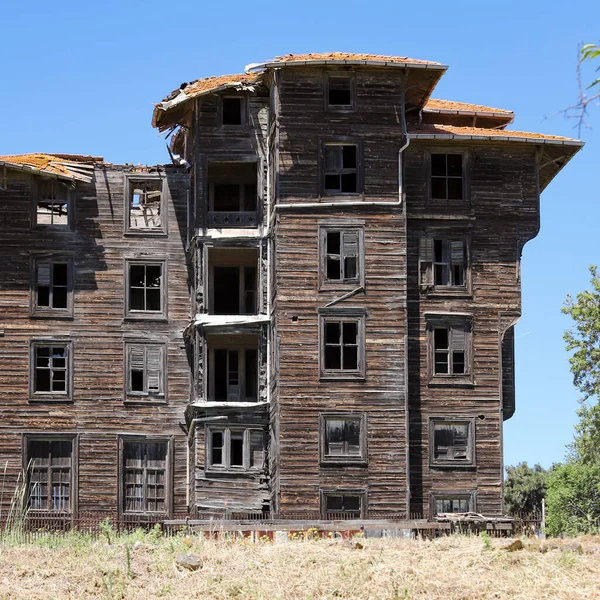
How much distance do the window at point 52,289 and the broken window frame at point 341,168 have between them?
11.5 metres

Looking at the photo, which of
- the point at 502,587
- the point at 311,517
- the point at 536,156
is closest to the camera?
the point at 502,587

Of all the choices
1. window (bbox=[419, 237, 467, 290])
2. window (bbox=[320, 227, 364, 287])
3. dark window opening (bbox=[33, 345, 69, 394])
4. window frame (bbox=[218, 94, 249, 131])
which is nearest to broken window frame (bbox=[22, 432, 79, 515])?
dark window opening (bbox=[33, 345, 69, 394])

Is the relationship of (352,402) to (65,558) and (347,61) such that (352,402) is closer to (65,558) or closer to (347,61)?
(347,61)

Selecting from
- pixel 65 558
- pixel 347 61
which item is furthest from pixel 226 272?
pixel 65 558

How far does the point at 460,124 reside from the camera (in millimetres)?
64250

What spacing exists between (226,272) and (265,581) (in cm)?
3319

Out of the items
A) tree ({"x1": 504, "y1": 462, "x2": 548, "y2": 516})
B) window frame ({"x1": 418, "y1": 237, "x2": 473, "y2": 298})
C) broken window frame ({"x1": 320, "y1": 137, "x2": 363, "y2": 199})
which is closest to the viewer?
broken window frame ({"x1": 320, "y1": 137, "x2": 363, "y2": 199})

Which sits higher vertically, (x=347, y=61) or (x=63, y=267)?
(x=347, y=61)

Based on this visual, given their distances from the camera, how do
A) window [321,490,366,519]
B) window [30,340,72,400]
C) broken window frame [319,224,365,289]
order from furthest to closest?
window [30,340,72,400] < broken window frame [319,224,365,289] < window [321,490,366,519]

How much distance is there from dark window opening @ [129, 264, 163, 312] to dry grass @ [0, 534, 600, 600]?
29.1 meters

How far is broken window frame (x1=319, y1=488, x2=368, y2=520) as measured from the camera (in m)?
56.4

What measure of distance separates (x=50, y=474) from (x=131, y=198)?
11.9 meters

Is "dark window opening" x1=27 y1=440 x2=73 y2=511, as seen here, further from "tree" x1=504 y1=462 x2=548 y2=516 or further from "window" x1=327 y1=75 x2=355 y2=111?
"tree" x1=504 y1=462 x2=548 y2=516

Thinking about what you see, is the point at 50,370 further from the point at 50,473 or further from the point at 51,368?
the point at 50,473
